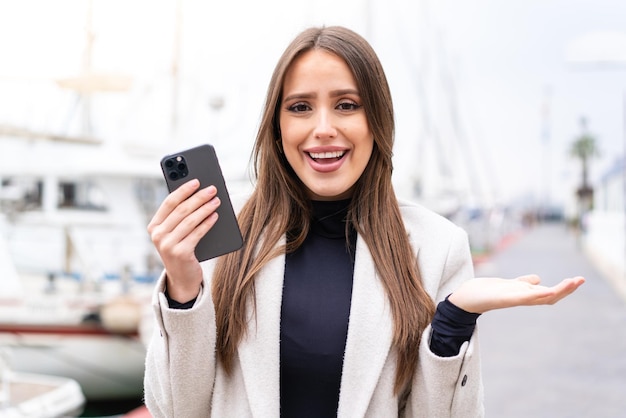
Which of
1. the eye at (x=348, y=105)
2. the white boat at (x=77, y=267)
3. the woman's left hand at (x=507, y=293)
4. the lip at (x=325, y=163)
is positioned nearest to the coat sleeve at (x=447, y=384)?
the woman's left hand at (x=507, y=293)

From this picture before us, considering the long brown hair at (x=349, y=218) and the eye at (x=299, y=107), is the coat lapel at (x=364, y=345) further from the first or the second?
the eye at (x=299, y=107)

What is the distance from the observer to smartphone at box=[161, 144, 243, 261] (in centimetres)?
146

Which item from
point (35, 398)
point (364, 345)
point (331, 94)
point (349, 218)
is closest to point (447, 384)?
point (364, 345)

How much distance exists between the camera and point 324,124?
1.53 metres

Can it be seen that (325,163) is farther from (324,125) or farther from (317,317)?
(317,317)

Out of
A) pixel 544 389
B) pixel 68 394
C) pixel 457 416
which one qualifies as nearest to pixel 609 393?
pixel 544 389

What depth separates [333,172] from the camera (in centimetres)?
159

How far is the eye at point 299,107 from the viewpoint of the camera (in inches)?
62.4

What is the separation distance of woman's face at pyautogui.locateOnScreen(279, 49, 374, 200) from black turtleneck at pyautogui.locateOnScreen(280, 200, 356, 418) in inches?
5.4

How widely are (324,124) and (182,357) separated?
0.59 meters

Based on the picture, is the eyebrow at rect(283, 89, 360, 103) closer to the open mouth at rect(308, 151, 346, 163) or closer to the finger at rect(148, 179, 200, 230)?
the open mouth at rect(308, 151, 346, 163)

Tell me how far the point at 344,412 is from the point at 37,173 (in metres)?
10.1

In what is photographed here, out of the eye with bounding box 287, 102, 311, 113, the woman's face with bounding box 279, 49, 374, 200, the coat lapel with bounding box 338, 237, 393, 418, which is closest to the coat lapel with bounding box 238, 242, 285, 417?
the coat lapel with bounding box 338, 237, 393, 418

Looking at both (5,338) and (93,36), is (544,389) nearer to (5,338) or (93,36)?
(5,338)
